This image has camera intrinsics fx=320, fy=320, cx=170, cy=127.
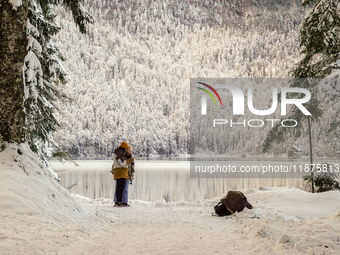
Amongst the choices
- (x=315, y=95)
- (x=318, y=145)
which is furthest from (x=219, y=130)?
(x=315, y=95)

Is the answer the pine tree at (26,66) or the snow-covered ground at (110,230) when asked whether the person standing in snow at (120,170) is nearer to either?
the pine tree at (26,66)

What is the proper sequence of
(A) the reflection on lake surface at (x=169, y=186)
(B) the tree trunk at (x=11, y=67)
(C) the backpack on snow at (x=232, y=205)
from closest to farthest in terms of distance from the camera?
(B) the tree trunk at (x=11, y=67)
(C) the backpack on snow at (x=232, y=205)
(A) the reflection on lake surface at (x=169, y=186)

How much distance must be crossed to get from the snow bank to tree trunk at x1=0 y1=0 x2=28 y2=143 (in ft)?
1.58

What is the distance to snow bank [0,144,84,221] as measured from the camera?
17.0 ft

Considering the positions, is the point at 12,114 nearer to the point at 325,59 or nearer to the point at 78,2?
the point at 78,2

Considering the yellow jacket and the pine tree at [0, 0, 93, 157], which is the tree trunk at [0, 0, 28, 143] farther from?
the yellow jacket

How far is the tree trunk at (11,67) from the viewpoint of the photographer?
6215 mm

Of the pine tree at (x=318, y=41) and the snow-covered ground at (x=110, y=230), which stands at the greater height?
the pine tree at (x=318, y=41)

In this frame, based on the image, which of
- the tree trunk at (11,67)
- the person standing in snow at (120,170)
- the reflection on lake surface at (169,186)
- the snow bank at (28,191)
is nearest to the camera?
the snow bank at (28,191)

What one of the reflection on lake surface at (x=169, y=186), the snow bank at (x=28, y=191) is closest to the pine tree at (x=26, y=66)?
the snow bank at (x=28, y=191)

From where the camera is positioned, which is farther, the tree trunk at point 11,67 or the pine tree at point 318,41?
the pine tree at point 318,41

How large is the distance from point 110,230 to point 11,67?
3.70 metres

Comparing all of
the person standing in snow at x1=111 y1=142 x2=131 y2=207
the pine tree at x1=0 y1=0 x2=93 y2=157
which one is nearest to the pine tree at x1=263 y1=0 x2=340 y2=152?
the pine tree at x1=0 y1=0 x2=93 y2=157

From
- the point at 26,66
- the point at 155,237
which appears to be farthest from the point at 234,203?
the point at 26,66
